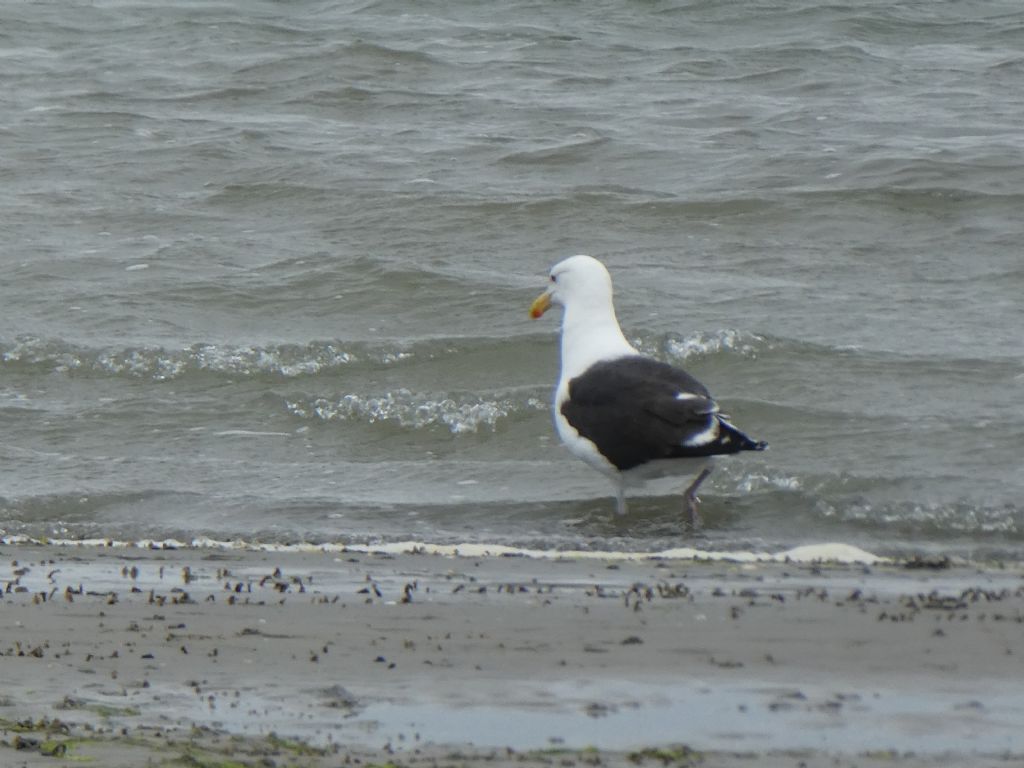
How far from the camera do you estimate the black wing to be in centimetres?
766

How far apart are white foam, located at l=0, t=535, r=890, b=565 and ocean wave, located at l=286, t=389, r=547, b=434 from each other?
2424 millimetres

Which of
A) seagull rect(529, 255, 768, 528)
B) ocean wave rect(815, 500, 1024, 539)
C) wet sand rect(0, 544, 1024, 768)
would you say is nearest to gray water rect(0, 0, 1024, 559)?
ocean wave rect(815, 500, 1024, 539)

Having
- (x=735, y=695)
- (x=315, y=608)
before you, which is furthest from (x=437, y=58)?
(x=735, y=695)

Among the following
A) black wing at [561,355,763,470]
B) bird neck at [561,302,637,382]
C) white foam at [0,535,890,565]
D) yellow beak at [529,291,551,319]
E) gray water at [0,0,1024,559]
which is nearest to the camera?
white foam at [0,535,890,565]

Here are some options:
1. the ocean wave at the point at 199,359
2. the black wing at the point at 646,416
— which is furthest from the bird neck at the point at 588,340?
the ocean wave at the point at 199,359

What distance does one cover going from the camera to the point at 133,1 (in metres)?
22.0

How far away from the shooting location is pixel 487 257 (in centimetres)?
1315

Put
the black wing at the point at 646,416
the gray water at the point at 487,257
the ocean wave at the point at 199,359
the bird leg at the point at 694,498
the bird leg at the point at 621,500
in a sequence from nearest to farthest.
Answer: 1. the black wing at the point at 646,416
2. the bird leg at the point at 694,498
3. the bird leg at the point at 621,500
4. the gray water at the point at 487,257
5. the ocean wave at the point at 199,359

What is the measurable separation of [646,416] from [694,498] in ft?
1.57

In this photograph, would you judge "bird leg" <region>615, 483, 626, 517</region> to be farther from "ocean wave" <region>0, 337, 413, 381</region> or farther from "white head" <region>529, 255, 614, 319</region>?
"ocean wave" <region>0, 337, 413, 381</region>

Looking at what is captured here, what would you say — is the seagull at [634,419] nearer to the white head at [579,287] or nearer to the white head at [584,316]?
the white head at [584,316]

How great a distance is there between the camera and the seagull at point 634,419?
303 inches

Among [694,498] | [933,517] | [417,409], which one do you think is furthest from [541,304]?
[933,517]

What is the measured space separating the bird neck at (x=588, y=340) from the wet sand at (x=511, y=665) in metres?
2.22
